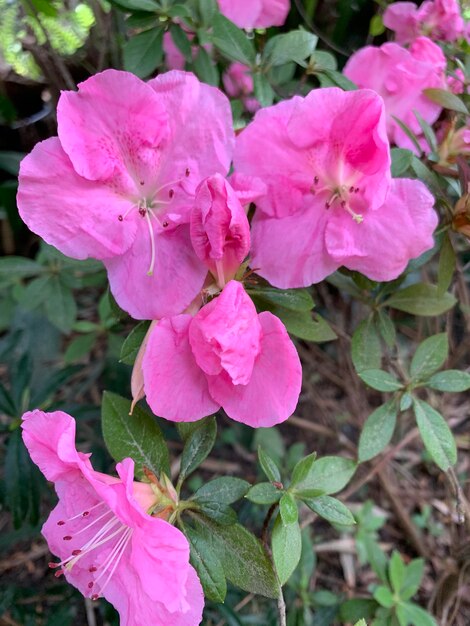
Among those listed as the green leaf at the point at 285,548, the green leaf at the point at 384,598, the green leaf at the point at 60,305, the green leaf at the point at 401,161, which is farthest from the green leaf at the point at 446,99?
the green leaf at the point at 384,598

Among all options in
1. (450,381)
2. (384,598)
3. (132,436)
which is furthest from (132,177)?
(384,598)

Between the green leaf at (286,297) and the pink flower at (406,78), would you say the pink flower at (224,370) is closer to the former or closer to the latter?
Result: the green leaf at (286,297)

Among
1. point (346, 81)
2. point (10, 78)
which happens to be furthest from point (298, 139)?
point (10, 78)

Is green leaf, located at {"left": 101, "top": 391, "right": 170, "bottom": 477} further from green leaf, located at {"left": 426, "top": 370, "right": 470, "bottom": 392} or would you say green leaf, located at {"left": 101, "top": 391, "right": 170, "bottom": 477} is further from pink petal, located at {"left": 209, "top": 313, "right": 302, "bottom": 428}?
green leaf, located at {"left": 426, "top": 370, "right": 470, "bottom": 392}

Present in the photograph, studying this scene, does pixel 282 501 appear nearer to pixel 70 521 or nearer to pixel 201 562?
pixel 201 562

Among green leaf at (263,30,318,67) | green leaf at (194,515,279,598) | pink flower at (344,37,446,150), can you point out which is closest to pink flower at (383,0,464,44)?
pink flower at (344,37,446,150)
